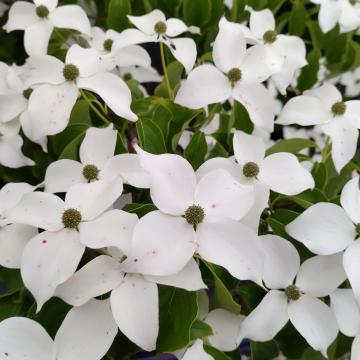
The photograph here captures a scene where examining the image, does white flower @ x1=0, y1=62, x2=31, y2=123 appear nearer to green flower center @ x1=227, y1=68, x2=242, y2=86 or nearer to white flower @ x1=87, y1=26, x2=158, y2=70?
white flower @ x1=87, y1=26, x2=158, y2=70

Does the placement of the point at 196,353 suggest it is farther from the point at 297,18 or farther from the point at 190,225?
the point at 297,18

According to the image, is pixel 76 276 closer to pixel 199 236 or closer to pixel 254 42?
pixel 199 236

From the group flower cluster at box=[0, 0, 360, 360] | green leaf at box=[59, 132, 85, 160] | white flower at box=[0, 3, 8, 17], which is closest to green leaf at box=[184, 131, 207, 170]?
flower cluster at box=[0, 0, 360, 360]

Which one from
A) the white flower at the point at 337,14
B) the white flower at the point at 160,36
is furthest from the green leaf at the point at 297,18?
the white flower at the point at 160,36

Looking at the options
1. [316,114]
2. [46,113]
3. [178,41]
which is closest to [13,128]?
[46,113]

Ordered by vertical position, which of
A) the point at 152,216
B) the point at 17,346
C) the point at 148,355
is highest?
the point at 152,216

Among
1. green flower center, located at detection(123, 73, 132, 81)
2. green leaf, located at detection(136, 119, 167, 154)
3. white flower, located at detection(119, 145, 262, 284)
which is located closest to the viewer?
white flower, located at detection(119, 145, 262, 284)
